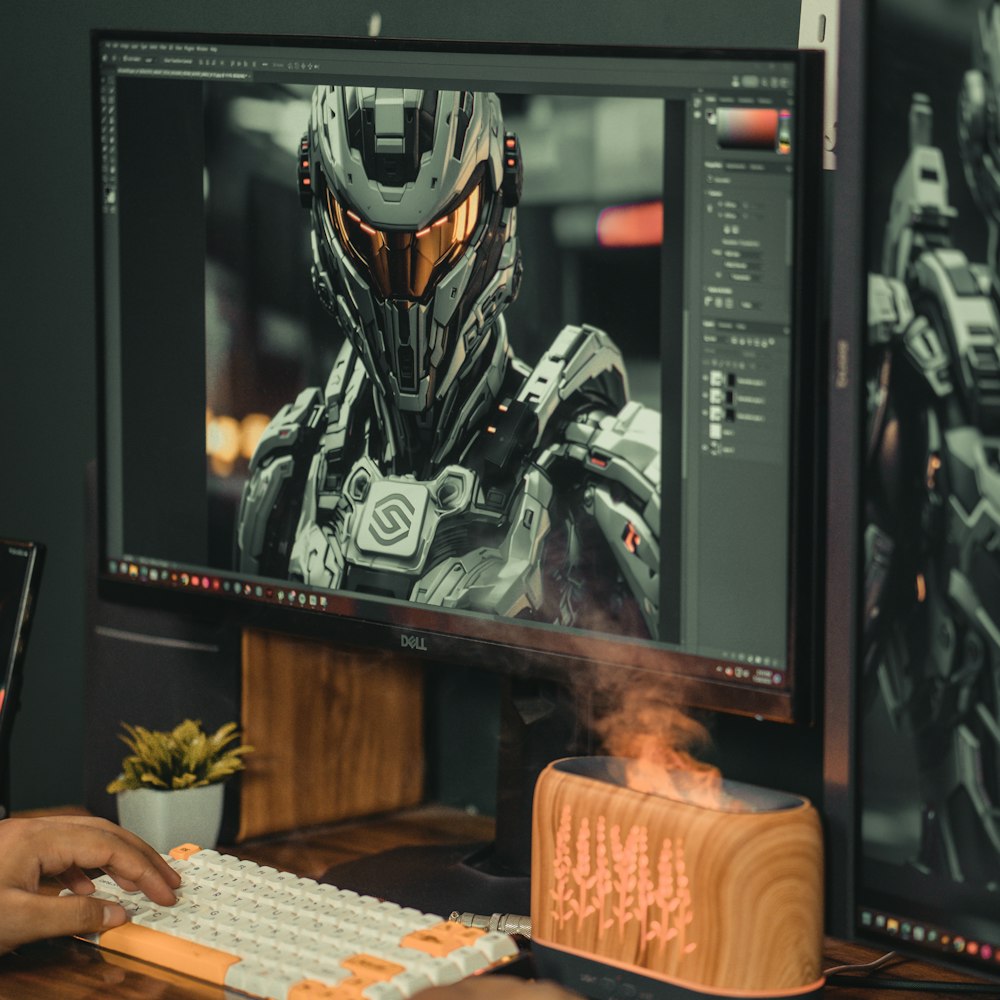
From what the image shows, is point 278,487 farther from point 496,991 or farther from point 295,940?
point 496,991

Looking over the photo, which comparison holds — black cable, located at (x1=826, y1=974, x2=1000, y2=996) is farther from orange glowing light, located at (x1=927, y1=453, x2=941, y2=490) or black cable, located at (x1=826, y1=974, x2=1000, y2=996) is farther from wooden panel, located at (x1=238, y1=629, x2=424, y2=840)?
wooden panel, located at (x1=238, y1=629, x2=424, y2=840)

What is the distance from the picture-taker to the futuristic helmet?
3.39 ft

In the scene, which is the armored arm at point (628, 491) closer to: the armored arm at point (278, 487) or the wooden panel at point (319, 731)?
the armored arm at point (278, 487)

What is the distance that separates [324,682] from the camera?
1.28 m

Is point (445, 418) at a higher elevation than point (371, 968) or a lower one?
higher

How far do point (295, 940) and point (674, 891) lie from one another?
24cm

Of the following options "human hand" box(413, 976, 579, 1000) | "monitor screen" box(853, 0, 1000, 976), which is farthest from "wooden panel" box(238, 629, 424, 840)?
"monitor screen" box(853, 0, 1000, 976)

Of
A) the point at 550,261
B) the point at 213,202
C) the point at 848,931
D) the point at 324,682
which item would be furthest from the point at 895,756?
the point at 213,202

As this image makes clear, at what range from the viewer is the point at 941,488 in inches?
30.9

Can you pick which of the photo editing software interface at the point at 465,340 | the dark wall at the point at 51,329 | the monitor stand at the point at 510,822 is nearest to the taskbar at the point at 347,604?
the photo editing software interface at the point at 465,340

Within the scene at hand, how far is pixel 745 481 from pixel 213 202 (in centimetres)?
52

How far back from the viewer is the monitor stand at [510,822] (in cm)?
111

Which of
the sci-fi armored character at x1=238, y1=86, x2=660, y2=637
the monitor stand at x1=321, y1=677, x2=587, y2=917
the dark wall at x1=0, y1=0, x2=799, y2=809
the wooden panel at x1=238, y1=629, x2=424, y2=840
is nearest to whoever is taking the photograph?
the sci-fi armored character at x1=238, y1=86, x2=660, y2=637

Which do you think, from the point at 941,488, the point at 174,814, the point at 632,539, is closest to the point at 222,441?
the point at 174,814
